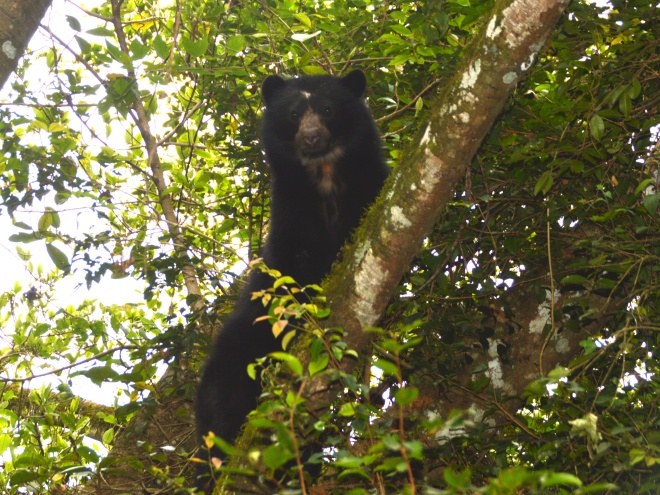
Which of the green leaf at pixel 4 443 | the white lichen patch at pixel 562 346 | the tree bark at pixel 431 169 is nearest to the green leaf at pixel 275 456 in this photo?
the tree bark at pixel 431 169

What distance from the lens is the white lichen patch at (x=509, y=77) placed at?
3.13 metres

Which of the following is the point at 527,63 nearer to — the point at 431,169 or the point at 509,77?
the point at 509,77

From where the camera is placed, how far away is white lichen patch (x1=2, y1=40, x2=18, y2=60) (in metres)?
3.56

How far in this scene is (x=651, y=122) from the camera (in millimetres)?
4281

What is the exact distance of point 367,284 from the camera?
3.27 metres

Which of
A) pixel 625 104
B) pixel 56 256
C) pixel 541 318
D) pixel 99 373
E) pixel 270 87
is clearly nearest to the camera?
pixel 99 373

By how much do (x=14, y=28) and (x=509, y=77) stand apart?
7.66ft

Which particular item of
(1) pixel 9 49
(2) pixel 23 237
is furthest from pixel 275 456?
(2) pixel 23 237

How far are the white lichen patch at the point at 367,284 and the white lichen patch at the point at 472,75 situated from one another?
2.66 feet

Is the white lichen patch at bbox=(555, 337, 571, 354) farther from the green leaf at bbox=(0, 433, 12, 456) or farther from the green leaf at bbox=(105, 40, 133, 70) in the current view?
the green leaf at bbox=(0, 433, 12, 456)

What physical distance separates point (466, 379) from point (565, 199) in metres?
1.28

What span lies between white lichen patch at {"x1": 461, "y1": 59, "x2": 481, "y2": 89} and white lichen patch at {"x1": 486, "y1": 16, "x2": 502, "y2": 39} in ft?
0.37

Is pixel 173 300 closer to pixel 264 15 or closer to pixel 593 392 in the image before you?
pixel 264 15

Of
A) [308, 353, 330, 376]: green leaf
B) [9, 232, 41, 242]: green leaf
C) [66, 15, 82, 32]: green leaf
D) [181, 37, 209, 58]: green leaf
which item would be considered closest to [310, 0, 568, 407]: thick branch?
[308, 353, 330, 376]: green leaf
